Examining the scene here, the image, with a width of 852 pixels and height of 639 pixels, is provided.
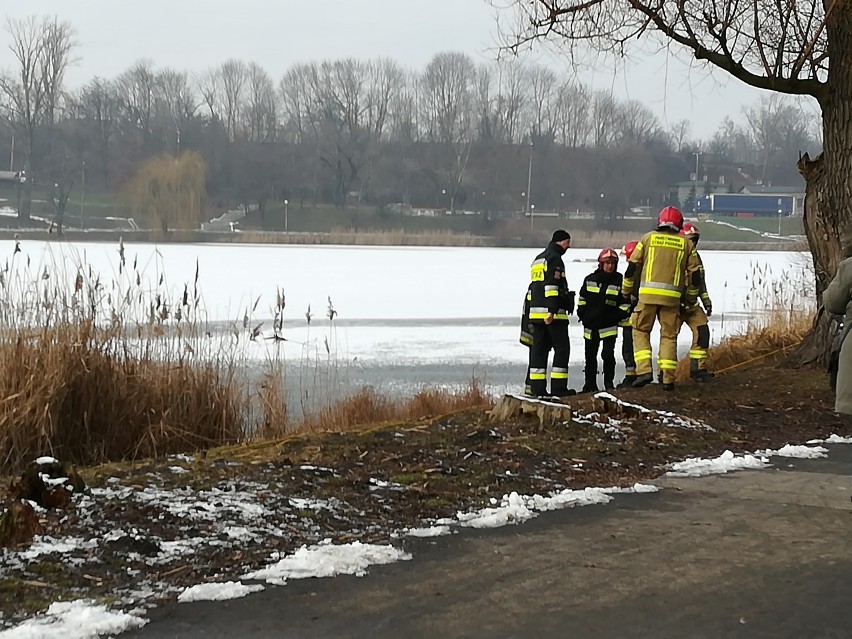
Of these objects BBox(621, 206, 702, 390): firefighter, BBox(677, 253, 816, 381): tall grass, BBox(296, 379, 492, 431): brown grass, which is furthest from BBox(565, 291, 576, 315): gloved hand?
BBox(677, 253, 816, 381): tall grass

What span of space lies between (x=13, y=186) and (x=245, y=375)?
7336cm

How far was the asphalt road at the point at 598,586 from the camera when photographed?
159 inches

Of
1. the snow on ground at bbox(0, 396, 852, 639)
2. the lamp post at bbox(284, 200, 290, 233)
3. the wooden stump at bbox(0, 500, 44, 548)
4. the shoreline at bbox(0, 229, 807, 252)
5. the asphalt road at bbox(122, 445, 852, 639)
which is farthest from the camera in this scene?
the lamp post at bbox(284, 200, 290, 233)

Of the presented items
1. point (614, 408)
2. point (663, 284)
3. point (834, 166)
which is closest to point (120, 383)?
point (614, 408)

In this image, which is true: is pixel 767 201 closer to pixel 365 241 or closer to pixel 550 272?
pixel 365 241

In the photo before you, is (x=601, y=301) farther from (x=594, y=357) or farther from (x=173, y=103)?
(x=173, y=103)

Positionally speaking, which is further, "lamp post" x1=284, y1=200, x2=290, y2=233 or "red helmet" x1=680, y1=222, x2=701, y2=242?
"lamp post" x1=284, y1=200, x2=290, y2=233

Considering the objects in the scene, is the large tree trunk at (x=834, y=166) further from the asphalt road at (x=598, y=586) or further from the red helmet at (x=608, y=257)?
the asphalt road at (x=598, y=586)

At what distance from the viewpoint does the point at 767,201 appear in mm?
95188

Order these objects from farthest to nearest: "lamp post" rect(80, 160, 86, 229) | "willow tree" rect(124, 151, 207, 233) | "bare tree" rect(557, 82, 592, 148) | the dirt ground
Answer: "bare tree" rect(557, 82, 592, 148)
"lamp post" rect(80, 160, 86, 229)
"willow tree" rect(124, 151, 207, 233)
the dirt ground

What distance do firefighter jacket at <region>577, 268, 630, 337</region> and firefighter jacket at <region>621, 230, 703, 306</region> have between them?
1063mm

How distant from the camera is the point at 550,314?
35.8 feet

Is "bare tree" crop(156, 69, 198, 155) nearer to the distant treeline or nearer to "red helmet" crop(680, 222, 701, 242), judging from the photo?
the distant treeline

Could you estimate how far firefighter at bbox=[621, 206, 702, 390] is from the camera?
1039cm
